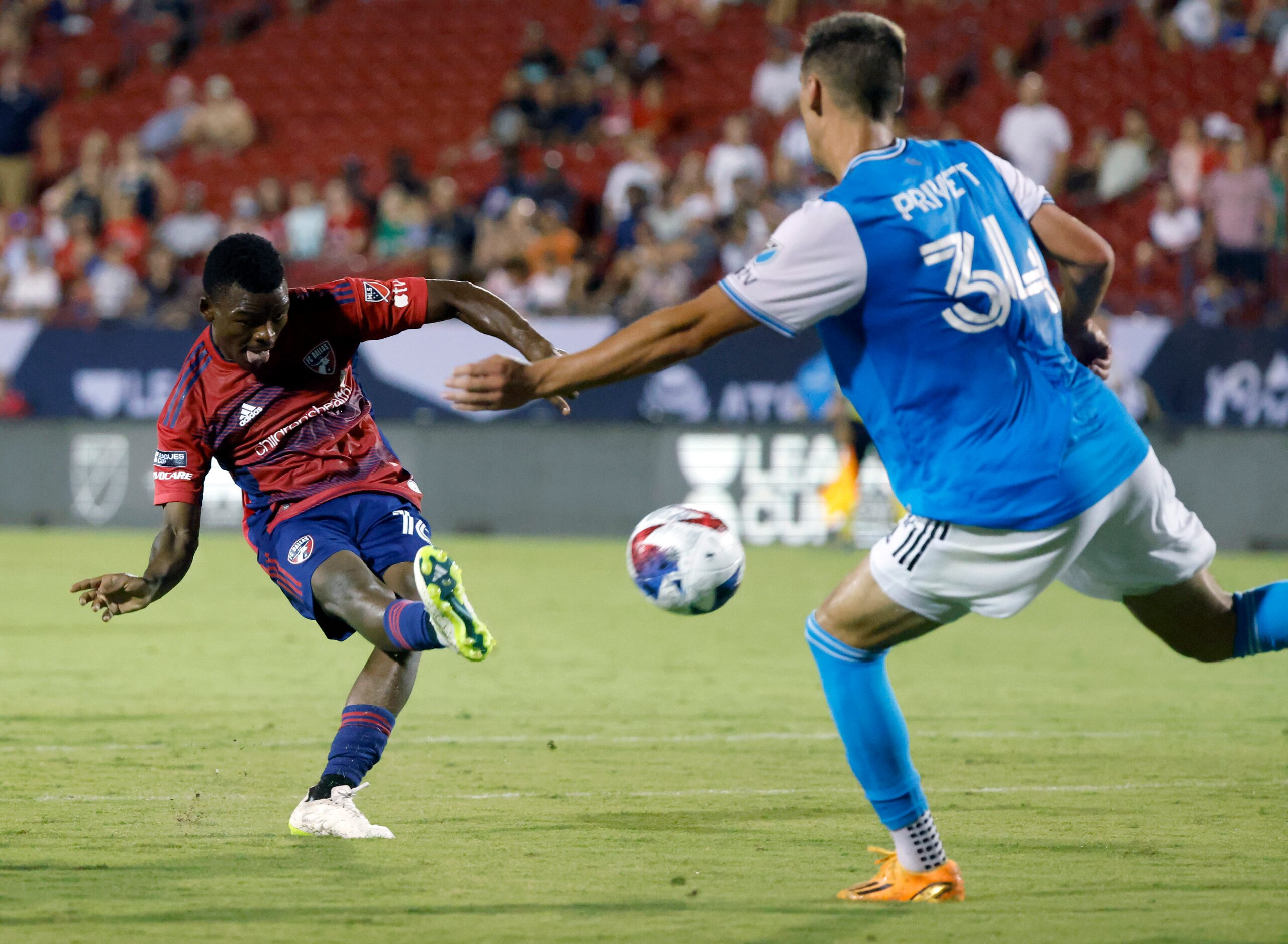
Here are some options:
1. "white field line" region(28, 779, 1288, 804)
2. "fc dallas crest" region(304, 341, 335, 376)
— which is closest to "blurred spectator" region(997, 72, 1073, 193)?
"white field line" region(28, 779, 1288, 804)

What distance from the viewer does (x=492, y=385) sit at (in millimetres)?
4488

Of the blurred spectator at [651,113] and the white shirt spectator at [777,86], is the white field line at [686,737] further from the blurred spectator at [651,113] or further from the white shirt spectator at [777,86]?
the blurred spectator at [651,113]

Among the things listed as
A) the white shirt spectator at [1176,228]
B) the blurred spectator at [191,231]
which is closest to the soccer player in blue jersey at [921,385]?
the white shirt spectator at [1176,228]

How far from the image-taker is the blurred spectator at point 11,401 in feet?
64.4

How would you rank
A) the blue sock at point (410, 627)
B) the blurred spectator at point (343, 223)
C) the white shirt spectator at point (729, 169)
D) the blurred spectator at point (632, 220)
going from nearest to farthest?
the blue sock at point (410, 627), the white shirt spectator at point (729, 169), the blurred spectator at point (632, 220), the blurred spectator at point (343, 223)

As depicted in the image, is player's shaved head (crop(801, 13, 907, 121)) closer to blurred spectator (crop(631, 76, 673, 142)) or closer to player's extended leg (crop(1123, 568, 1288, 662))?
player's extended leg (crop(1123, 568, 1288, 662))

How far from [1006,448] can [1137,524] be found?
473 mm

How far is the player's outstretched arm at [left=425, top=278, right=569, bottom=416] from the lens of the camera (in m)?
6.14

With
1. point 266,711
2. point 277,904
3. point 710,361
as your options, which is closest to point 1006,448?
point 277,904

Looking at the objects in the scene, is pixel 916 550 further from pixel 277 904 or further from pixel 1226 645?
pixel 277 904

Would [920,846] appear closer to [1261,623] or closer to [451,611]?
[1261,623]

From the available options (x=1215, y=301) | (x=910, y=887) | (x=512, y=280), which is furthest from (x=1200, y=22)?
(x=910, y=887)

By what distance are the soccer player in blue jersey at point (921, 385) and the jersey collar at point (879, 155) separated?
1 cm

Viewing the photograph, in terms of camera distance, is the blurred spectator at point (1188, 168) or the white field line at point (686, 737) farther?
the blurred spectator at point (1188, 168)
